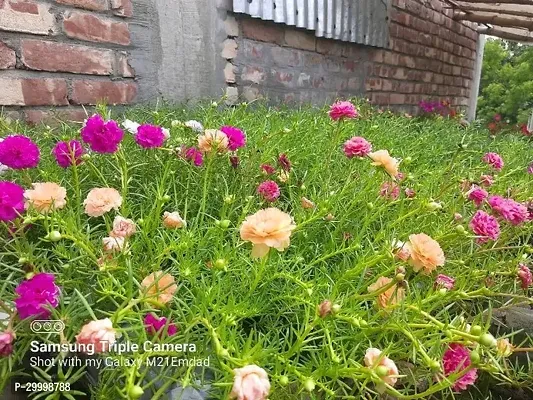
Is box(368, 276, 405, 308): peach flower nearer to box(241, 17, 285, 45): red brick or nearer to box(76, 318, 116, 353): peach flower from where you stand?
box(76, 318, 116, 353): peach flower

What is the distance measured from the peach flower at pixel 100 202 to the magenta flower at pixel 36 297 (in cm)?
18

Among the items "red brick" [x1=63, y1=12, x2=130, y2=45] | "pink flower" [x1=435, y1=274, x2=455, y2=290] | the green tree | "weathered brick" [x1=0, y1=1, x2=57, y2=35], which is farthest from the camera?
the green tree

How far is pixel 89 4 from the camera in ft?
5.95

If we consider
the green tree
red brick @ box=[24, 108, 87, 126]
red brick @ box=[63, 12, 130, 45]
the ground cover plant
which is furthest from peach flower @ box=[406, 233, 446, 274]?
the green tree

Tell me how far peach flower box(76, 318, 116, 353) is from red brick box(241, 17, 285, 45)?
222 centimetres

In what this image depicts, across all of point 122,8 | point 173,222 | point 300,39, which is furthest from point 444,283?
point 300,39

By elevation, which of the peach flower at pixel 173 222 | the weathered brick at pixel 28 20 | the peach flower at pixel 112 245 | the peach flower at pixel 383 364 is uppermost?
the weathered brick at pixel 28 20

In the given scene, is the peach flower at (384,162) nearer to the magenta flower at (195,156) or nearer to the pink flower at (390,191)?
the pink flower at (390,191)

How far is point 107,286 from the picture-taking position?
0.67 metres

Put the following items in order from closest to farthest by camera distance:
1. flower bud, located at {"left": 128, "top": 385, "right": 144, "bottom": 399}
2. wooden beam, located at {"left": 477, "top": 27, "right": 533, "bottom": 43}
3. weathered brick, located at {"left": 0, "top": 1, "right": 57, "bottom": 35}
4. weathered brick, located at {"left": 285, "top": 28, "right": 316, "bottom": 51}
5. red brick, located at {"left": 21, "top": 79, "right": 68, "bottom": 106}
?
flower bud, located at {"left": 128, "top": 385, "right": 144, "bottom": 399}
weathered brick, located at {"left": 0, "top": 1, "right": 57, "bottom": 35}
red brick, located at {"left": 21, "top": 79, "right": 68, "bottom": 106}
weathered brick, located at {"left": 285, "top": 28, "right": 316, "bottom": 51}
wooden beam, located at {"left": 477, "top": 27, "right": 533, "bottom": 43}

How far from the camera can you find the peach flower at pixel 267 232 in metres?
0.59

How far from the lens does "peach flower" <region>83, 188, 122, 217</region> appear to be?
77cm

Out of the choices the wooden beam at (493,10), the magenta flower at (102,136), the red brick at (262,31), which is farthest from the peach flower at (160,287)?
the wooden beam at (493,10)

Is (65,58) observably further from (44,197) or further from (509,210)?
(509,210)
